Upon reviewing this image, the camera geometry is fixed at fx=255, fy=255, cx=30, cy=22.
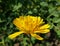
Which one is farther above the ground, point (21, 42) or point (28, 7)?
point (28, 7)

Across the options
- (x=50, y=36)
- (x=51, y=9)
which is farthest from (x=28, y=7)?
(x=50, y=36)

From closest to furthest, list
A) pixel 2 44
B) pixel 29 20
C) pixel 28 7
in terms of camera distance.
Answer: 1. pixel 29 20
2. pixel 2 44
3. pixel 28 7

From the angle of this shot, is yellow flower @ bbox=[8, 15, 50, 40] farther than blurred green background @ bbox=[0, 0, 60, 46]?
No

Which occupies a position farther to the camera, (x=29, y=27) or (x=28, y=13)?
(x=28, y=13)

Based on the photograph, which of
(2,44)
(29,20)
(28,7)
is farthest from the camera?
(28,7)

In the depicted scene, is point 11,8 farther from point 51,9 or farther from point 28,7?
point 51,9

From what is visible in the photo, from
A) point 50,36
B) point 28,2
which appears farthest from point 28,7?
point 50,36

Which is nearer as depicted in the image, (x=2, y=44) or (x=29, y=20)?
(x=29, y=20)

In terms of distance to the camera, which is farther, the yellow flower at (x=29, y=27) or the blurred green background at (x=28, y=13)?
the blurred green background at (x=28, y=13)
